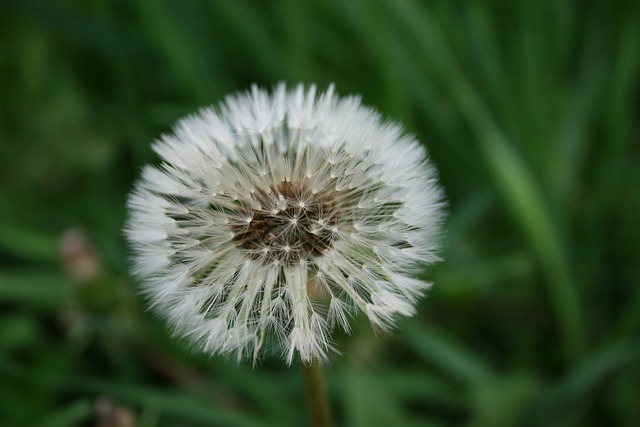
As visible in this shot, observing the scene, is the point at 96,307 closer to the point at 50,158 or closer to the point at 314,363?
the point at 50,158

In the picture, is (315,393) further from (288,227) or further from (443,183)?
(443,183)

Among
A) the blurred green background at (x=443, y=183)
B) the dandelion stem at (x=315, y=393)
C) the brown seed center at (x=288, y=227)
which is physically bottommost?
the dandelion stem at (x=315, y=393)

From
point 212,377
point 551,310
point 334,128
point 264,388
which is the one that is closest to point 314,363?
point 334,128

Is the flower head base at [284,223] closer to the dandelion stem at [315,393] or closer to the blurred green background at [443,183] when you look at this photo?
the dandelion stem at [315,393]

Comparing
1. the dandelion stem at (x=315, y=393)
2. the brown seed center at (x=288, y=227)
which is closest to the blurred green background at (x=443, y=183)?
the dandelion stem at (x=315, y=393)

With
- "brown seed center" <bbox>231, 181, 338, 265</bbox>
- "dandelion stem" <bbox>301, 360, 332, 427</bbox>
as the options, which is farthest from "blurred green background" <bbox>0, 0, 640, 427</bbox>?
"brown seed center" <bbox>231, 181, 338, 265</bbox>

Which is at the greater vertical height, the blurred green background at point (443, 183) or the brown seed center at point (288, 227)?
the blurred green background at point (443, 183)

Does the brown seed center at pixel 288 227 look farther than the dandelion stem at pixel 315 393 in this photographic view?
Yes
